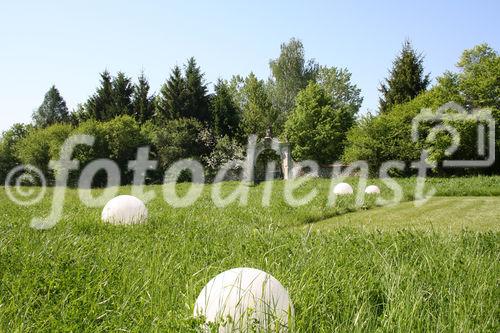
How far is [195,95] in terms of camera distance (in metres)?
43.5

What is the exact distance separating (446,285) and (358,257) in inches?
44.3

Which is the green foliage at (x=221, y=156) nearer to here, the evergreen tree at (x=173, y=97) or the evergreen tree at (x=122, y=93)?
the evergreen tree at (x=173, y=97)

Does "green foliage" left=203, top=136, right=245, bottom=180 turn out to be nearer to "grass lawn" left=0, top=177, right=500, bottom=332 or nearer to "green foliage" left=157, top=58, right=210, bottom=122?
"green foliage" left=157, top=58, right=210, bottom=122

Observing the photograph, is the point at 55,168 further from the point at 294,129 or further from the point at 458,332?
the point at 458,332

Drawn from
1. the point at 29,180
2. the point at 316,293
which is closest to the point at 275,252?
the point at 316,293

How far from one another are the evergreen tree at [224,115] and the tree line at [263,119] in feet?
0.33

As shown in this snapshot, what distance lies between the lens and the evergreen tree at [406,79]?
42094 millimetres

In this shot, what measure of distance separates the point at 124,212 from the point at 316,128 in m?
35.9

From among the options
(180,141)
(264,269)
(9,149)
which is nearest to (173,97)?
(180,141)

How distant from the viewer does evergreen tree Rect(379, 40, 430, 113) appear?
138 feet

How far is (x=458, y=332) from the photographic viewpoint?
308 centimetres

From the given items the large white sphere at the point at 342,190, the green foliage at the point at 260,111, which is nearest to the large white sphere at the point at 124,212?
the large white sphere at the point at 342,190

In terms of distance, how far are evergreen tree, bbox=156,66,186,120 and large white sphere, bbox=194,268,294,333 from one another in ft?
131

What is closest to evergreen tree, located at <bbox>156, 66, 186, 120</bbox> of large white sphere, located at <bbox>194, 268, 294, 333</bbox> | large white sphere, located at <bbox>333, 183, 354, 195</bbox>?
large white sphere, located at <bbox>333, 183, 354, 195</bbox>
